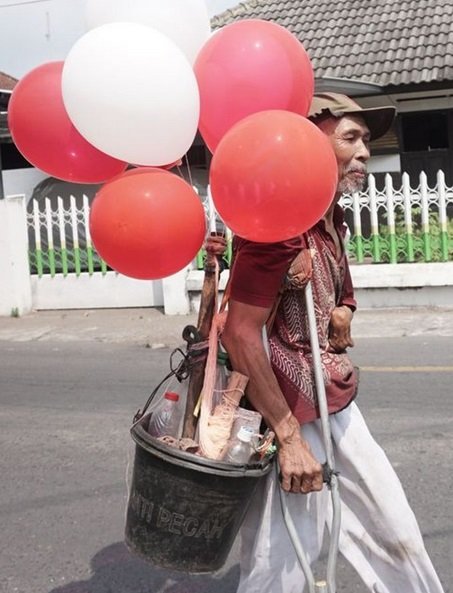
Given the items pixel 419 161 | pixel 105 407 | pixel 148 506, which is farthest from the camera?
pixel 419 161

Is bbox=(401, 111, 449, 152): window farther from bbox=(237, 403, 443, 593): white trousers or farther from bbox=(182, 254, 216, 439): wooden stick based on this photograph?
bbox=(182, 254, 216, 439): wooden stick

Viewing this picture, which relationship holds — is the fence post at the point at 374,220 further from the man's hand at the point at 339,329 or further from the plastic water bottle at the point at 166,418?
the plastic water bottle at the point at 166,418

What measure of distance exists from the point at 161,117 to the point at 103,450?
2948 mm

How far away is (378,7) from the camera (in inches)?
534

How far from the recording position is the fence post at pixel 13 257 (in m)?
10.2

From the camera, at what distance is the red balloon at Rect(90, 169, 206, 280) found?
2.03 meters

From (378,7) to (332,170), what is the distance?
42.1 feet

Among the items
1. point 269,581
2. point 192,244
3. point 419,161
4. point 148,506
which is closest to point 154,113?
point 192,244

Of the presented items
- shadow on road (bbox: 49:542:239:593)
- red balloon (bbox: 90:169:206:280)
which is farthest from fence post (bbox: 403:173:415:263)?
red balloon (bbox: 90:169:206:280)

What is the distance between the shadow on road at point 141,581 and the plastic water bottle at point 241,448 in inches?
46.6

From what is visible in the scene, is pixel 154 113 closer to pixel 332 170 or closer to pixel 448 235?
pixel 332 170

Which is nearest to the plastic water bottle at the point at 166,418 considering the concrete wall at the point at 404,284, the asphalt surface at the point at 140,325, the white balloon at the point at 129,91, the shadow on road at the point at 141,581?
the white balloon at the point at 129,91

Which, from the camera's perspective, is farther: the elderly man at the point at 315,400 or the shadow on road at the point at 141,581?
the shadow on road at the point at 141,581

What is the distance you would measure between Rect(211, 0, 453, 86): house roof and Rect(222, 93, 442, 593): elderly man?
32.4 ft
